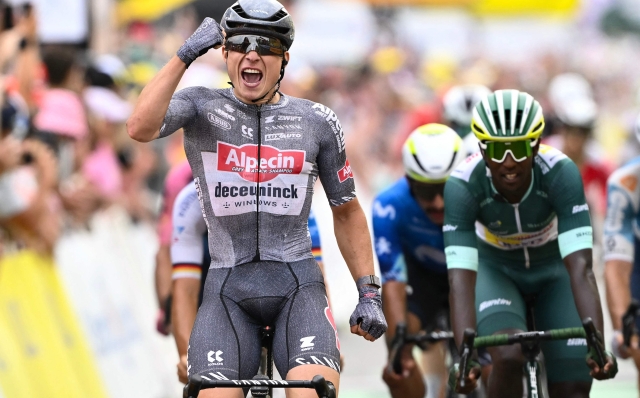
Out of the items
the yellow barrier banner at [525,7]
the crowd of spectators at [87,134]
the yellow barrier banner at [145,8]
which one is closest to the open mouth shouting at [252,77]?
the crowd of spectators at [87,134]

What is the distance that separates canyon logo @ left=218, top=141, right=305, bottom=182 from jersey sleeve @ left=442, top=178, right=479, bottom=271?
1470 millimetres

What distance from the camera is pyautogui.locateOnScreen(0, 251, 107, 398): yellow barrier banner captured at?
7.97 metres

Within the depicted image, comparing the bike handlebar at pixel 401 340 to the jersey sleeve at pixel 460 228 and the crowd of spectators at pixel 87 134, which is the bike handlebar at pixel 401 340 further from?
the crowd of spectators at pixel 87 134

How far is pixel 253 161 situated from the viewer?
5.63 m

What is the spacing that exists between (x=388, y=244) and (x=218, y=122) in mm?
3086

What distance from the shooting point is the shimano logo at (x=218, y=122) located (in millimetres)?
5641

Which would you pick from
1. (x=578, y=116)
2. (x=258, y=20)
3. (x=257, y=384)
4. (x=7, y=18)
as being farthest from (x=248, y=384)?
(x=578, y=116)

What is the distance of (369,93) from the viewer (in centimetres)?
2131

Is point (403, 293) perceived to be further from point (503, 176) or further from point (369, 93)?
point (369, 93)

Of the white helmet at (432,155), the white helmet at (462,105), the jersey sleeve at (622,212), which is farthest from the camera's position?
the white helmet at (462,105)

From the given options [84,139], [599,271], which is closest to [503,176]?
[84,139]

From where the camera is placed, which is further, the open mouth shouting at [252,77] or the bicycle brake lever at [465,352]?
the bicycle brake lever at [465,352]

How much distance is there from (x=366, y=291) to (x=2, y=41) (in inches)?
194

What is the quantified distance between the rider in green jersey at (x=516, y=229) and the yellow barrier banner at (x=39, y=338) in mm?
2873
